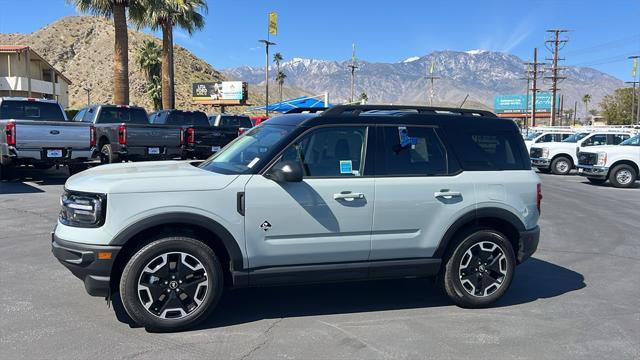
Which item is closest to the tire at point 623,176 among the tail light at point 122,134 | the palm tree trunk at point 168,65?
the tail light at point 122,134

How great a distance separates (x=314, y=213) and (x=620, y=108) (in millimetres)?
88718

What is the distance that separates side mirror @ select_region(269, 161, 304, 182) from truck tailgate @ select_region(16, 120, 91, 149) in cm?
982

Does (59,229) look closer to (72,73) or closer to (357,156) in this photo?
(357,156)

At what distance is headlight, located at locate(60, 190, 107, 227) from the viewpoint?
420 cm

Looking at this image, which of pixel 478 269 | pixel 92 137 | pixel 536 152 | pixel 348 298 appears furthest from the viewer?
pixel 536 152

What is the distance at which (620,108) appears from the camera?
79938 mm

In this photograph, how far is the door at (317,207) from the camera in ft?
14.7

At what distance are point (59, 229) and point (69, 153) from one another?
356 inches

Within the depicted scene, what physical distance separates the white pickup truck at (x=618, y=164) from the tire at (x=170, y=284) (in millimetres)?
16764

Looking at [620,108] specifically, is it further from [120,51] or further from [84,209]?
[84,209]

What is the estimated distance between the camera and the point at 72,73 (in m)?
107

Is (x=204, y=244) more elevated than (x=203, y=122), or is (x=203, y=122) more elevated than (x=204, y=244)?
(x=203, y=122)

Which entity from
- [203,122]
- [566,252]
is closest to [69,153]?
[203,122]

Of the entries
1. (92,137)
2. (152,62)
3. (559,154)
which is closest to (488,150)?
(92,137)
